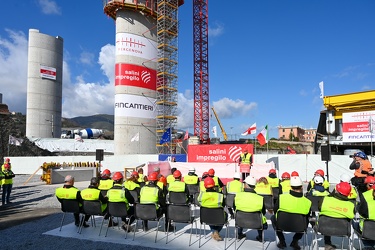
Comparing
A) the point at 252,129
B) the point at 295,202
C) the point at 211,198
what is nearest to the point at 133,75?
the point at 252,129

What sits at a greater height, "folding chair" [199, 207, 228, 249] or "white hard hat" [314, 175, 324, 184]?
"white hard hat" [314, 175, 324, 184]

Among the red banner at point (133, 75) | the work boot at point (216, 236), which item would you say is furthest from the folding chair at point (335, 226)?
the red banner at point (133, 75)

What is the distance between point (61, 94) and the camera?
48125mm

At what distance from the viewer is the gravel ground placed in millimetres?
6527

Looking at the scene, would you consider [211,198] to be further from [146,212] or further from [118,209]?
[118,209]

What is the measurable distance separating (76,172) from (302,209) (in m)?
18.7

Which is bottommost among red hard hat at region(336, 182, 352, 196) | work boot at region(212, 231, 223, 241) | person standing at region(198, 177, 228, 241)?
work boot at region(212, 231, 223, 241)

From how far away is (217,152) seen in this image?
62.0ft

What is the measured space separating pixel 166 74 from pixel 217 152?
79.3ft

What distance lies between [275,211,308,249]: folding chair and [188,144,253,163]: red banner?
11896mm

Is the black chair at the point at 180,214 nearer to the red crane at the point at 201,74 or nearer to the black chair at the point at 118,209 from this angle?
the black chair at the point at 118,209

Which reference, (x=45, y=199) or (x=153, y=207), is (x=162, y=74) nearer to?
(x=45, y=199)

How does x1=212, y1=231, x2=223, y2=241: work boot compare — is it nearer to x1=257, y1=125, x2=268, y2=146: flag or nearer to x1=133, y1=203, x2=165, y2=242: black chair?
x1=133, y1=203, x2=165, y2=242: black chair

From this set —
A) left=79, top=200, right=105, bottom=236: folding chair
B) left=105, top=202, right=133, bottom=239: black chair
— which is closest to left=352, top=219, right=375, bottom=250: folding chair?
left=105, top=202, right=133, bottom=239: black chair
